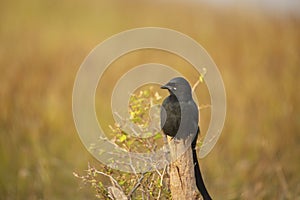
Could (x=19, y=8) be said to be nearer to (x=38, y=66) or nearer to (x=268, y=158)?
(x=38, y=66)

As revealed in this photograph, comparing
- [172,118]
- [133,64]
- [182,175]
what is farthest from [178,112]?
[133,64]

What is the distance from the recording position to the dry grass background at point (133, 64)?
6.44 m

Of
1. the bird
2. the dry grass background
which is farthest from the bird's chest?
the dry grass background

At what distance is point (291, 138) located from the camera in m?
7.61

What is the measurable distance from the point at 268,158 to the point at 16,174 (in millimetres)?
2912

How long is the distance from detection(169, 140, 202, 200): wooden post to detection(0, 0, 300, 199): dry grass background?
195 centimetres

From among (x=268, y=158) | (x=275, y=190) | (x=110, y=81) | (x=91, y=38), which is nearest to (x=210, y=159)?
(x=268, y=158)

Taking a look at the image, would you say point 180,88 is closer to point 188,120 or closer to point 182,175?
point 188,120

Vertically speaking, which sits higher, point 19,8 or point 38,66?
point 19,8

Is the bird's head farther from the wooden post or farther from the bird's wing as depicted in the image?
the wooden post

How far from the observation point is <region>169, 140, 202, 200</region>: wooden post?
3666mm

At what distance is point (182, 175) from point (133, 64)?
20.8 ft

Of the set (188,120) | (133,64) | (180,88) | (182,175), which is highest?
(133,64)

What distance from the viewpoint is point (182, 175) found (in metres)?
3.67
